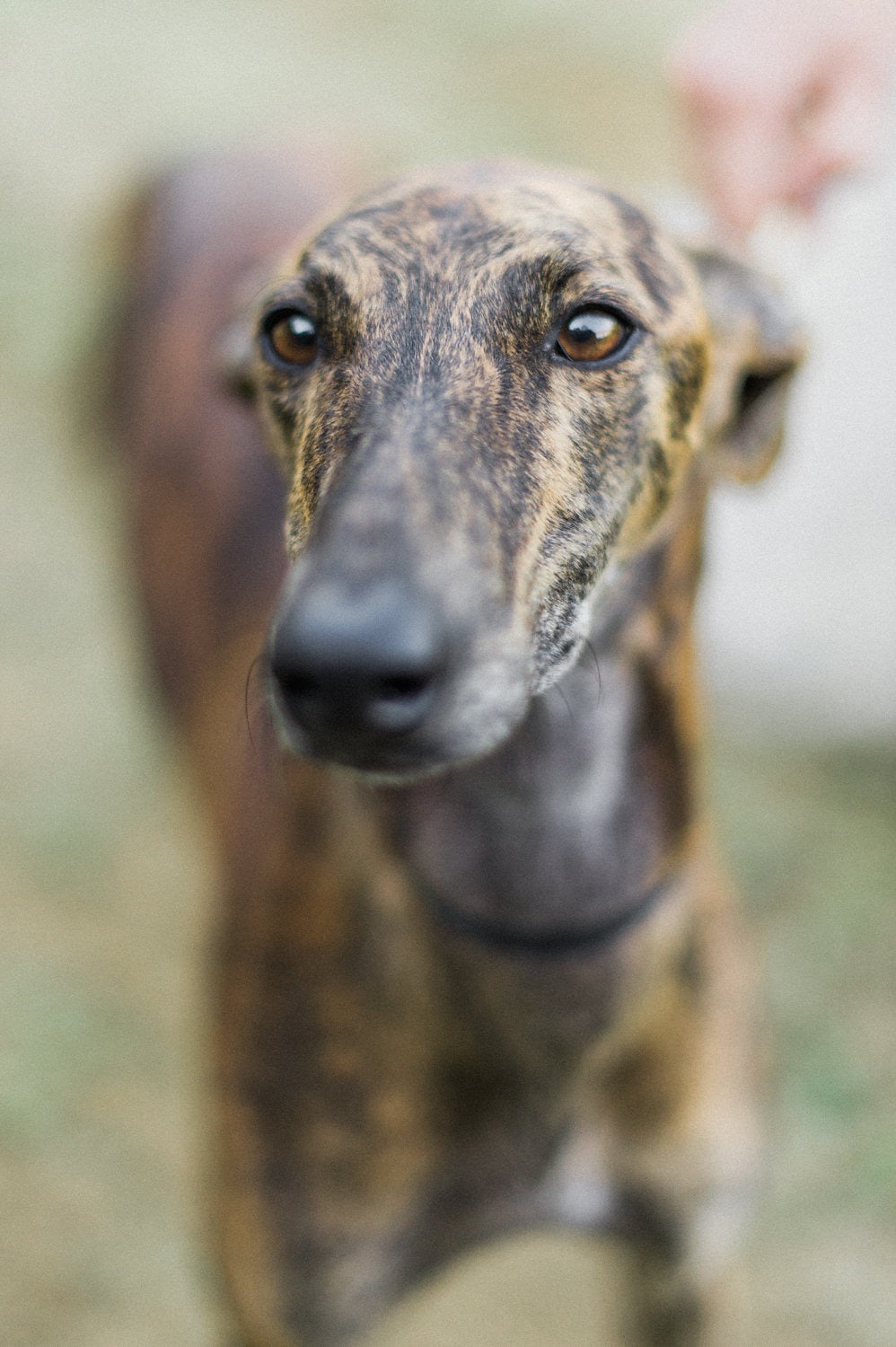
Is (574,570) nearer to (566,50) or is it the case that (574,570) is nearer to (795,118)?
(795,118)

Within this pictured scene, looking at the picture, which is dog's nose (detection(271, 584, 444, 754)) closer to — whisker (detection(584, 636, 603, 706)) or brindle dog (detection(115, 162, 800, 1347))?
brindle dog (detection(115, 162, 800, 1347))

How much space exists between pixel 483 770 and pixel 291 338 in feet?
1.99

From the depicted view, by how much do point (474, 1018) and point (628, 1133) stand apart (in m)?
0.43

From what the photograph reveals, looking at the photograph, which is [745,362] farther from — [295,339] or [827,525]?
[827,525]

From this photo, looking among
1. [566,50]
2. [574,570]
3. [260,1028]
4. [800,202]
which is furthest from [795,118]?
[566,50]

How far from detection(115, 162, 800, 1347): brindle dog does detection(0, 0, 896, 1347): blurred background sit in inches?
20.1

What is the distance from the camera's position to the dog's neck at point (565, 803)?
5.74 feet

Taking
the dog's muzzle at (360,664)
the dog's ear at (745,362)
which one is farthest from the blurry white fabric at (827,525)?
the dog's muzzle at (360,664)

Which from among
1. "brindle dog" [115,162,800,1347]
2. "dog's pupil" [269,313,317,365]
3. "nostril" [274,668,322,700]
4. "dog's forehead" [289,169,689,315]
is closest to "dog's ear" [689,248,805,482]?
"brindle dog" [115,162,800,1347]

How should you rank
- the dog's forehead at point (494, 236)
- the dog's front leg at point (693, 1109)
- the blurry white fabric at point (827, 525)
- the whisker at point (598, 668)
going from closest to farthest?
the dog's forehead at point (494, 236) < the whisker at point (598, 668) < the dog's front leg at point (693, 1109) < the blurry white fabric at point (827, 525)

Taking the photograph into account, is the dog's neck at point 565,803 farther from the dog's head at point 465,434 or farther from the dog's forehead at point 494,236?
the dog's forehead at point 494,236

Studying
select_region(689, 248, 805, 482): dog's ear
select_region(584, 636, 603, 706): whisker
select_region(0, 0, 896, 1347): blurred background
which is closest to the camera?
select_region(584, 636, 603, 706): whisker

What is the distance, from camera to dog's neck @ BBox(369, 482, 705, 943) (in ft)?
5.74

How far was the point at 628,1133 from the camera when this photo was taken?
83.0 inches
